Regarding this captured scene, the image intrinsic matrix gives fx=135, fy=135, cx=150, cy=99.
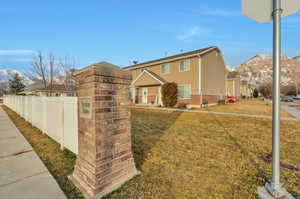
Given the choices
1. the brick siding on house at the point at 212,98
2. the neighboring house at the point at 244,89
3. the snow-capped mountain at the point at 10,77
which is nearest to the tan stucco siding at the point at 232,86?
the brick siding on house at the point at 212,98

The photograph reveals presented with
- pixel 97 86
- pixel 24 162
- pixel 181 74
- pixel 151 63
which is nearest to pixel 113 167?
pixel 97 86

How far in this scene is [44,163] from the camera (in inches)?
127

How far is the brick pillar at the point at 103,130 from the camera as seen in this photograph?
2.06 metres

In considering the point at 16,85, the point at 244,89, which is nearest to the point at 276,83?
the point at 244,89

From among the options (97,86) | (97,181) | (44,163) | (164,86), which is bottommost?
(44,163)

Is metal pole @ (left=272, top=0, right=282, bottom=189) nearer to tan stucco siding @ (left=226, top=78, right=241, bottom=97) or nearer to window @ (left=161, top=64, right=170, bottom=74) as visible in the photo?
window @ (left=161, top=64, right=170, bottom=74)

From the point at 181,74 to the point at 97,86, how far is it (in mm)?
15973

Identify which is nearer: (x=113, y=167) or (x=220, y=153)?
(x=113, y=167)

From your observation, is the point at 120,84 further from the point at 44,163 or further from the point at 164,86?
the point at 164,86

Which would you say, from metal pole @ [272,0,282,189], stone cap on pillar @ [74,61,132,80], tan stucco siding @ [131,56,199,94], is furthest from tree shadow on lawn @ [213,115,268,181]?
tan stucco siding @ [131,56,199,94]

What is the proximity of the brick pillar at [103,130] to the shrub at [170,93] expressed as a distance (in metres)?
12.6

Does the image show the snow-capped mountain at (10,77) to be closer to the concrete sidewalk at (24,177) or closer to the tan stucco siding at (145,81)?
the tan stucco siding at (145,81)

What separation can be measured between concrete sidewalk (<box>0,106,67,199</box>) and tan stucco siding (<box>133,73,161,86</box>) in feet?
46.5

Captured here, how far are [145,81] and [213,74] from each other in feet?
29.6
